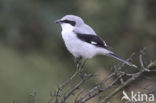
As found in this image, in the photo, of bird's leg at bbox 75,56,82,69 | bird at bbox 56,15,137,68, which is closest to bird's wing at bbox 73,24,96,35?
bird at bbox 56,15,137,68

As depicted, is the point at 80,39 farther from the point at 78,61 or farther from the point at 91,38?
the point at 78,61

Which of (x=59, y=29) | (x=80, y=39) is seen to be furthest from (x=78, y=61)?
(x=59, y=29)

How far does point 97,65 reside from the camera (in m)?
5.68

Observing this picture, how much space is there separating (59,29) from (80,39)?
10.3 ft

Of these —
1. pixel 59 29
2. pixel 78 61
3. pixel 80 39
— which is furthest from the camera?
pixel 59 29

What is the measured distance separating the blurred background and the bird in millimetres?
2418

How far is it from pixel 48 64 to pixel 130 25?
1.46 metres

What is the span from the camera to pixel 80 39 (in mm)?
3000

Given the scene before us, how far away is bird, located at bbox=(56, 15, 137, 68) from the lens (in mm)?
2949

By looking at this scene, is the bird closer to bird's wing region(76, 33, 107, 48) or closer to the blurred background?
bird's wing region(76, 33, 107, 48)

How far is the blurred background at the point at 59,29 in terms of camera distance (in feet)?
18.8

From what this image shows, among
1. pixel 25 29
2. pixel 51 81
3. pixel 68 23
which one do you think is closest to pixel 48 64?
pixel 51 81

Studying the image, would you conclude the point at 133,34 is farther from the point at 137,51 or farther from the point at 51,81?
the point at 51,81

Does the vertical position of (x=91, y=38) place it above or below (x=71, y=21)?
below
